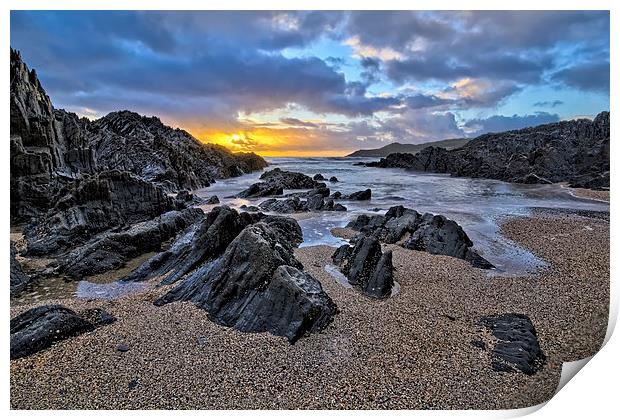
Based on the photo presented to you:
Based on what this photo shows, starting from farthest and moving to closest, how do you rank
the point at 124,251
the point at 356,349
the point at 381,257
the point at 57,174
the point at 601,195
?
the point at 601,195 → the point at 57,174 → the point at 124,251 → the point at 381,257 → the point at 356,349

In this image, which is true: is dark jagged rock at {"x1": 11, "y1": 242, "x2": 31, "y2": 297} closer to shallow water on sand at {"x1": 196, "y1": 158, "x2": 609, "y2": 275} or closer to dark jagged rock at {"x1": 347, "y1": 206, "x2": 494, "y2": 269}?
shallow water on sand at {"x1": 196, "y1": 158, "x2": 609, "y2": 275}

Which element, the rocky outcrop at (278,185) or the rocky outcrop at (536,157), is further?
the rocky outcrop at (536,157)

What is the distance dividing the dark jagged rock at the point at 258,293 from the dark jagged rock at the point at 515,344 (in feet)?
Result: 8.12

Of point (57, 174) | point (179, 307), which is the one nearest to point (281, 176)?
point (57, 174)

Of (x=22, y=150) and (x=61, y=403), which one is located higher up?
(x=22, y=150)

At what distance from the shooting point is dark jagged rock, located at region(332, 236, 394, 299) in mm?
7098

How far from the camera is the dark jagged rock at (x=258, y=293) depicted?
5.32m

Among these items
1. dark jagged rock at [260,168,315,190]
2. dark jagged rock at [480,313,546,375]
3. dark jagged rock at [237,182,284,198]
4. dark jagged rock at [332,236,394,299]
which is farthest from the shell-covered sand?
dark jagged rock at [260,168,315,190]

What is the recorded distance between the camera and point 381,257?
7.93 meters

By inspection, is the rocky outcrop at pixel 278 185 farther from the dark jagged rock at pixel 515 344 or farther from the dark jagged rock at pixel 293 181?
the dark jagged rock at pixel 515 344

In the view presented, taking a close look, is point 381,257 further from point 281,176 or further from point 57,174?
point 281,176

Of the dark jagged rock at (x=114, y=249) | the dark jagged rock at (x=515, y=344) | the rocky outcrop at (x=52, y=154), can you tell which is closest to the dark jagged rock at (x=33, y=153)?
the rocky outcrop at (x=52, y=154)

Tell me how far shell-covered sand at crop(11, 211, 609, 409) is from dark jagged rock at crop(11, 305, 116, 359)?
160mm
